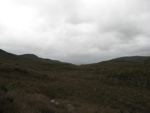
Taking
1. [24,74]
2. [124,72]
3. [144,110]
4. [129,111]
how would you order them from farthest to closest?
[124,72] → [24,74] → [144,110] → [129,111]

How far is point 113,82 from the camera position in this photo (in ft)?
113

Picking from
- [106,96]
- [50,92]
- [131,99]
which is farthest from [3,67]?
[131,99]

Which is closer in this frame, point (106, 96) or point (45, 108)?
point (45, 108)

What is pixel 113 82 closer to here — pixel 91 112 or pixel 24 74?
pixel 24 74

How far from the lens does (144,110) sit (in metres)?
20.4

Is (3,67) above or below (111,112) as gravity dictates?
above

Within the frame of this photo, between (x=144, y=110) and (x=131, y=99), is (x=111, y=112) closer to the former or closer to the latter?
(x=144, y=110)

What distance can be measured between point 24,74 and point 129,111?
1658cm

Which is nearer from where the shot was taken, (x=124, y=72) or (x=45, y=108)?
(x=45, y=108)

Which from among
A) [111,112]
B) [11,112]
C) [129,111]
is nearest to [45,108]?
[11,112]

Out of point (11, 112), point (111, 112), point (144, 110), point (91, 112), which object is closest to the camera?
point (11, 112)

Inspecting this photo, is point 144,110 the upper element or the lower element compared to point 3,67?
lower

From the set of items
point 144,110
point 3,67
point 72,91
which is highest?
point 3,67

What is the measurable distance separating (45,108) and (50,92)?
10.4 meters
